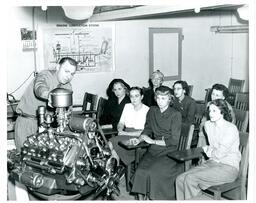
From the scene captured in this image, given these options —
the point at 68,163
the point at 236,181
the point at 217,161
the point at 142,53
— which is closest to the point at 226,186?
the point at 236,181

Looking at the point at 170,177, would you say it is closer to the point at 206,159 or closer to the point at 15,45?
the point at 206,159

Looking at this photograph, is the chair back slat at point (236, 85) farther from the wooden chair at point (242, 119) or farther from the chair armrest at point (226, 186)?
the chair armrest at point (226, 186)

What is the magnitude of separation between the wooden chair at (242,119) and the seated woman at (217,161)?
54 centimetres

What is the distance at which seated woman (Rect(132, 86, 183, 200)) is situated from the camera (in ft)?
10.3

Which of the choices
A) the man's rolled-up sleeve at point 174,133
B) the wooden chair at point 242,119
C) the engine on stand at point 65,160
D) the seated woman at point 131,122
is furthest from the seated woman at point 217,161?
the seated woman at point 131,122

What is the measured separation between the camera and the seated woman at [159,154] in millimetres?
3135

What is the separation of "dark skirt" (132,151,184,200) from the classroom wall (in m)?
2.90

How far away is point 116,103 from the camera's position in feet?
15.0

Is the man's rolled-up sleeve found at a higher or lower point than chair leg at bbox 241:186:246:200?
higher

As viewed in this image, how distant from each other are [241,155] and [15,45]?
3.76 meters

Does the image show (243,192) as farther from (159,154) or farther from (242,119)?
(242,119)

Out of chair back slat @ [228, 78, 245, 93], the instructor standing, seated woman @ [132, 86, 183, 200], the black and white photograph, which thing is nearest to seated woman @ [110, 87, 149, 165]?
the black and white photograph

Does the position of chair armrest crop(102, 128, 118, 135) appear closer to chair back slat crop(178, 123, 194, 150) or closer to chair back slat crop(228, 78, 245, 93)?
chair back slat crop(178, 123, 194, 150)

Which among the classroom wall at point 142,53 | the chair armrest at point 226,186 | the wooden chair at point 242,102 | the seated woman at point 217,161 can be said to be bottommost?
the chair armrest at point 226,186
